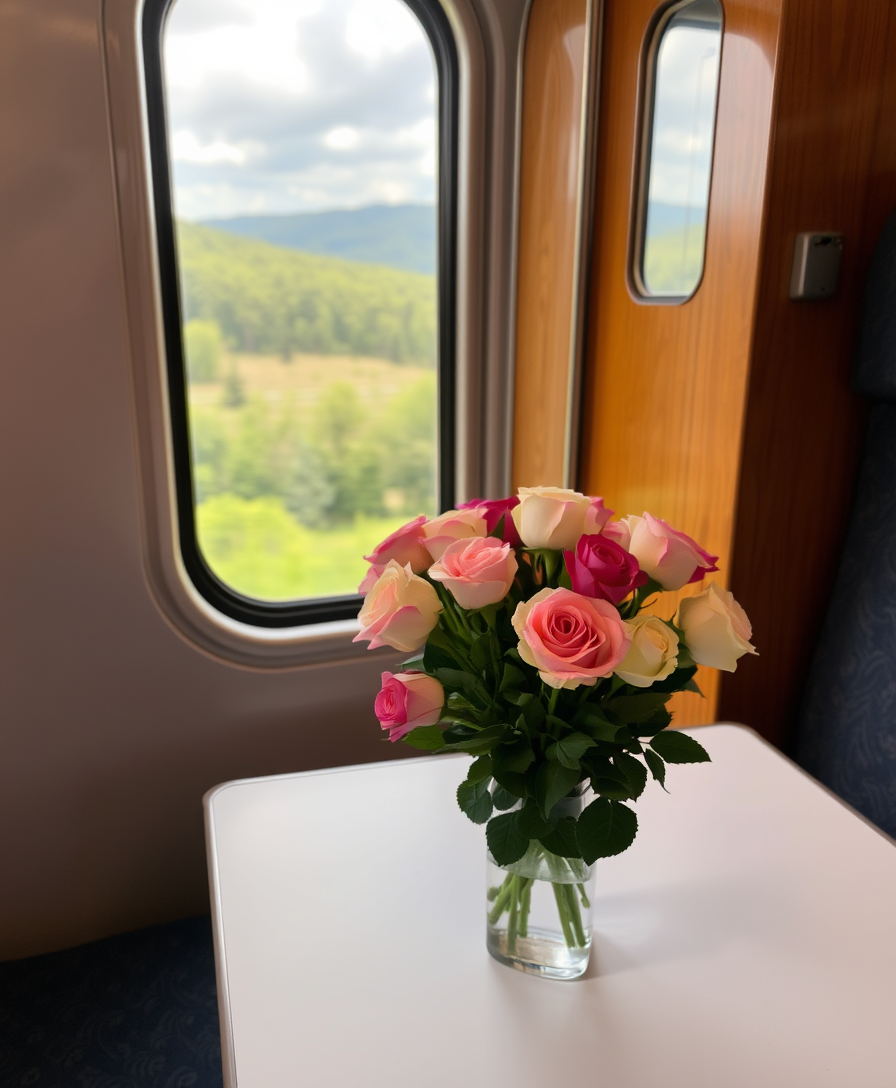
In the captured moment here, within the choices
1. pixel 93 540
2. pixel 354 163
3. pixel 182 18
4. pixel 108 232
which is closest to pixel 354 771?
pixel 93 540

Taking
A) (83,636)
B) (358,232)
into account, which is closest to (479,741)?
(83,636)

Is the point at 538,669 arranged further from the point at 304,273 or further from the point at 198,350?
the point at 304,273

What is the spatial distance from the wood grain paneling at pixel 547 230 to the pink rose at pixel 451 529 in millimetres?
970

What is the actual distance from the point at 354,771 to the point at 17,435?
2.61 feet

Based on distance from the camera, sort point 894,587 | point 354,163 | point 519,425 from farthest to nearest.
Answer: point 354,163, point 519,425, point 894,587

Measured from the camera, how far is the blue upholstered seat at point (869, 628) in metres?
1.33

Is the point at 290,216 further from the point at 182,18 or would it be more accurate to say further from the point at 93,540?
the point at 93,540

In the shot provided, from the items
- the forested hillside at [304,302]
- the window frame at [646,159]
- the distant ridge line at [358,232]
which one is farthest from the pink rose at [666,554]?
the forested hillside at [304,302]

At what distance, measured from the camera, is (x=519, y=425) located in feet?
6.15

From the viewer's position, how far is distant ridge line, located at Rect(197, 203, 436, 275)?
1873 mm

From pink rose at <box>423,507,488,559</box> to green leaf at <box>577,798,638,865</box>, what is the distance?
0.87 ft

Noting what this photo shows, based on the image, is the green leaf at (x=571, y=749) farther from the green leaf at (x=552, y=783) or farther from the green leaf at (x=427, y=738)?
the green leaf at (x=427, y=738)

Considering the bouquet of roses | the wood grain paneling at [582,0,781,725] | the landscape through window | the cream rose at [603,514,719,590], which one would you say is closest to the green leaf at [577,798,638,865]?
the bouquet of roses

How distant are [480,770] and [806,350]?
953mm
